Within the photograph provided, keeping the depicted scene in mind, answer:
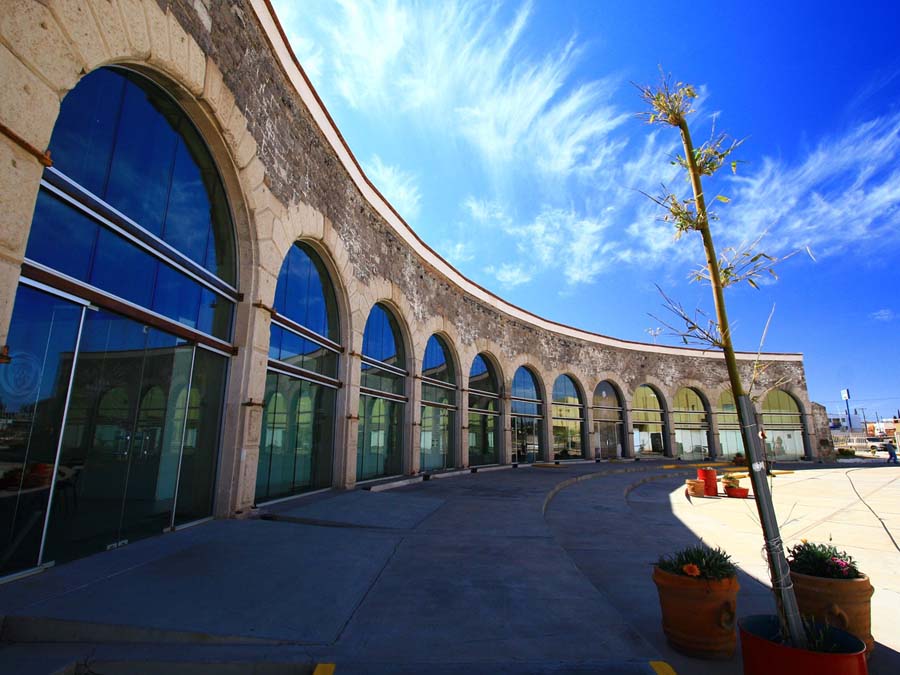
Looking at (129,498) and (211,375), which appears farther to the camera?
(211,375)

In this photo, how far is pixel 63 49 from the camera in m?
3.94

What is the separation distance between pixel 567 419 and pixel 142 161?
21068 mm

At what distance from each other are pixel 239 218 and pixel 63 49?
131 inches

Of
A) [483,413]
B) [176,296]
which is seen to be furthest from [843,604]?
[483,413]

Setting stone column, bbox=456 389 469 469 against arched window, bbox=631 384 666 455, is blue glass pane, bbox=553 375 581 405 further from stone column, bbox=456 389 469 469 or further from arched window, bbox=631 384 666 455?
stone column, bbox=456 389 469 469

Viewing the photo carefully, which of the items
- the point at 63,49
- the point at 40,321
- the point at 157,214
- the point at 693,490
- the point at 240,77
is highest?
the point at 240,77

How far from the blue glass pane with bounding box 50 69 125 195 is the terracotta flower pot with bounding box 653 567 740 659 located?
6493mm

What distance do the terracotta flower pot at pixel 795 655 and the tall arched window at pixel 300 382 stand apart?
269 inches

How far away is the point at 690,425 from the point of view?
2750 cm

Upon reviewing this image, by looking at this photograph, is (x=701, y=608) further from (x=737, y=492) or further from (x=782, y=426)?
(x=782, y=426)

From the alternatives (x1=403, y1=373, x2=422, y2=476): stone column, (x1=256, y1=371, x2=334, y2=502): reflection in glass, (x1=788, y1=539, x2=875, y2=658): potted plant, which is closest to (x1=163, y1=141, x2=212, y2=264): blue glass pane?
(x1=256, y1=371, x2=334, y2=502): reflection in glass

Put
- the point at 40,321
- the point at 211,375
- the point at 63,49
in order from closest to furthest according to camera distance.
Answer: the point at 63,49, the point at 40,321, the point at 211,375

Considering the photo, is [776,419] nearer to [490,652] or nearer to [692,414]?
[692,414]

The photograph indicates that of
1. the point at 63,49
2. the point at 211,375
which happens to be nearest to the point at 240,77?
the point at 63,49
